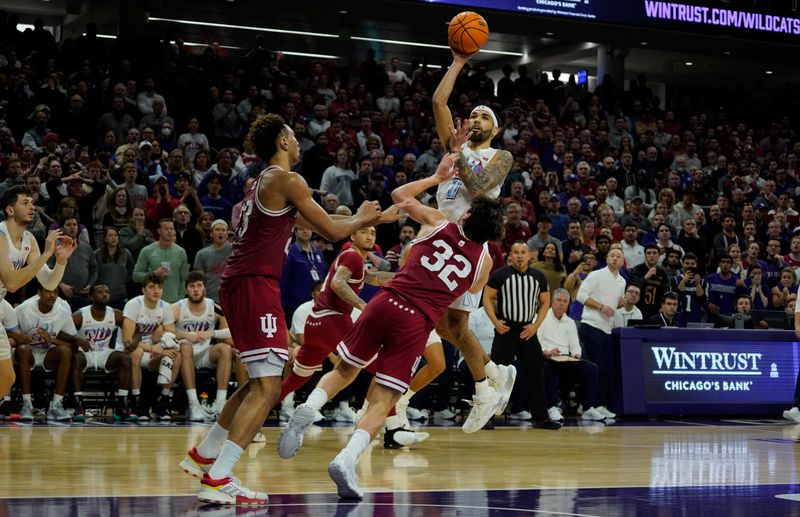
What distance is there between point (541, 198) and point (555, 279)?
2.77 m

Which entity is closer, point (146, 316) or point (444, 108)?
point (444, 108)

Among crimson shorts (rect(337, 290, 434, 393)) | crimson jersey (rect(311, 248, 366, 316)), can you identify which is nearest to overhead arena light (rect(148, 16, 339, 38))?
crimson jersey (rect(311, 248, 366, 316))

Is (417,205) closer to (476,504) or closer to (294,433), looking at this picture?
(294,433)

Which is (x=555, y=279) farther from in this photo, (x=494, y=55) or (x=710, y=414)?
(x=494, y=55)

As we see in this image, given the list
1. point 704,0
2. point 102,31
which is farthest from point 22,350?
point 704,0

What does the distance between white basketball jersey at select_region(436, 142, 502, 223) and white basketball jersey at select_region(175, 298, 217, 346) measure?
15.2 feet

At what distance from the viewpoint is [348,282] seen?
9.14 metres

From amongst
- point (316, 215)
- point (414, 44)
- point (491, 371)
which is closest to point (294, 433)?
point (316, 215)

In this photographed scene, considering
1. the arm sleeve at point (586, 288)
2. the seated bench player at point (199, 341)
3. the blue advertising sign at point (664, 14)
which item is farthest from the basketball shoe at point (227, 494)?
the blue advertising sign at point (664, 14)

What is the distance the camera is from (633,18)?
2105cm

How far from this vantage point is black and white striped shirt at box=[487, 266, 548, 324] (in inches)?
467

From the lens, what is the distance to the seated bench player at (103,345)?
11.6 m

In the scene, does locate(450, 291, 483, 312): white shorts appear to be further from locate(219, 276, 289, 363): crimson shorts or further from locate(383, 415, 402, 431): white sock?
locate(219, 276, 289, 363): crimson shorts

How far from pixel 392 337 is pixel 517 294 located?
562cm
